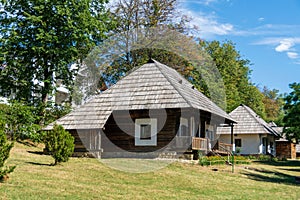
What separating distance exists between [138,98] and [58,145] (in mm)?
7682

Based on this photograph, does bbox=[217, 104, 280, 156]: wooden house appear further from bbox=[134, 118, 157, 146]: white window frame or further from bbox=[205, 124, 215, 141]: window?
bbox=[134, 118, 157, 146]: white window frame

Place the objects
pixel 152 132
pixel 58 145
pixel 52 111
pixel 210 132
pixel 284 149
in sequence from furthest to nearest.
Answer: pixel 284 149
pixel 52 111
pixel 210 132
pixel 152 132
pixel 58 145

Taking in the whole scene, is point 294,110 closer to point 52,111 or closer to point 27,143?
point 52,111

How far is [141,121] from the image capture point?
81.6 feet

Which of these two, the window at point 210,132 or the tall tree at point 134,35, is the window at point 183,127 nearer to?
the window at point 210,132

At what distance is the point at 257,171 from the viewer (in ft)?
77.8

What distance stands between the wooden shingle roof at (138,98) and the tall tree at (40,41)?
5.29m

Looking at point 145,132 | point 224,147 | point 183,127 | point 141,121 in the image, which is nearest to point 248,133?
point 224,147

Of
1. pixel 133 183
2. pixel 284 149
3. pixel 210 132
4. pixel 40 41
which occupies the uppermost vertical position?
pixel 40 41

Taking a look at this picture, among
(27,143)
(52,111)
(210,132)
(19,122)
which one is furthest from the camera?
(52,111)

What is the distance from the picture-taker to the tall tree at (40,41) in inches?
1149

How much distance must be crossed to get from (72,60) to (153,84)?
7.92 metres

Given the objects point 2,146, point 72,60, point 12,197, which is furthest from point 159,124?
point 12,197

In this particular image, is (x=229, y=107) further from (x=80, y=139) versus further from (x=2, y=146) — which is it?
(x=2, y=146)
